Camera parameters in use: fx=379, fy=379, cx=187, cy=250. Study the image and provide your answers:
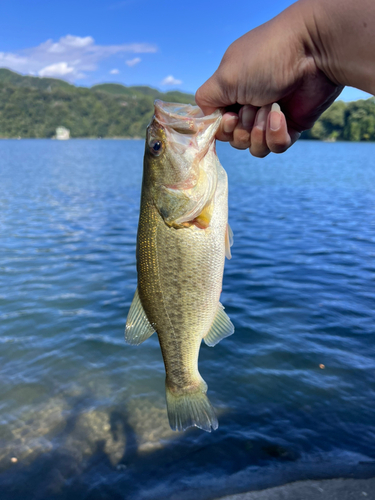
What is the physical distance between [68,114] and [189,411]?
197 m

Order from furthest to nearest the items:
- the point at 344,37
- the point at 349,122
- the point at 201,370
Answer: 1. the point at 349,122
2. the point at 201,370
3. the point at 344,37

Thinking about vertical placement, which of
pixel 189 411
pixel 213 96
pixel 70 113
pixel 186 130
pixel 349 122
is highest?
pixel 70 113

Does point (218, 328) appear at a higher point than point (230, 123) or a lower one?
lower

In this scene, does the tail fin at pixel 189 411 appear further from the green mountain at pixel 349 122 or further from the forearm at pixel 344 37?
the green mountain at pixel 349 122

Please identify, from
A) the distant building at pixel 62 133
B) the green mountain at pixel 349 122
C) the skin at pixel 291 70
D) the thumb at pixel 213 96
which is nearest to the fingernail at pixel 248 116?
the skin at pixel 291 70

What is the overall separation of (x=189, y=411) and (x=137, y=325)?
0.75 metres

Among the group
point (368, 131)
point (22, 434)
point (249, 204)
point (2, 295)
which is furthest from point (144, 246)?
point (368, 131)

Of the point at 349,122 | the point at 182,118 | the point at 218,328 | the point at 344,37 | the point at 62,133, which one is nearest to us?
the point at 344,37

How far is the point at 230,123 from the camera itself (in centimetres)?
280

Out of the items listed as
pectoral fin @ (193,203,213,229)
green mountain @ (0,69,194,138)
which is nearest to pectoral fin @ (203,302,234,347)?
pectoral fin @ (193,203,213,229)

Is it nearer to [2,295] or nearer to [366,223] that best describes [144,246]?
[2,295]

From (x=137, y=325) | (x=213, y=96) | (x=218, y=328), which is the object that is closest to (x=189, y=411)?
(x=218, y=328)

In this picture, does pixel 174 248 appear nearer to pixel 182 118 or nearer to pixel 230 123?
pixel 182 118

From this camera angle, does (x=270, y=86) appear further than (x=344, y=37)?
Yes
